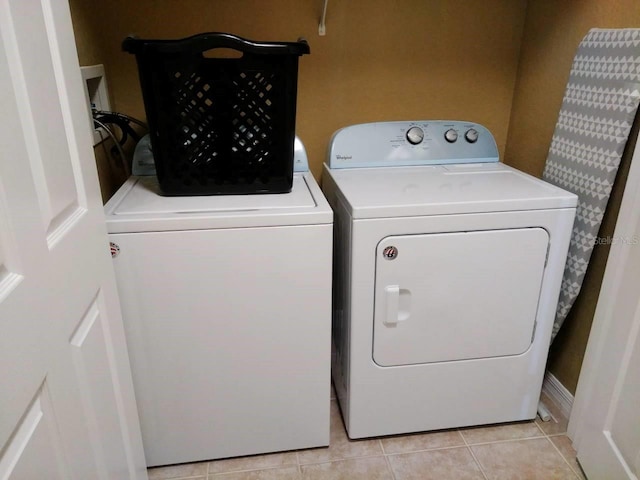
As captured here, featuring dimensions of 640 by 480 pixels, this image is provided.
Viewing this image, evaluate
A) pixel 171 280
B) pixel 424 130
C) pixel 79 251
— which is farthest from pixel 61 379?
pixel 424 130

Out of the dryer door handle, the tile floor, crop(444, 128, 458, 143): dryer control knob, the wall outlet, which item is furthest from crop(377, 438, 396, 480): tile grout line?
the wall outlet

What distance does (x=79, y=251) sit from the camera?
0.88m

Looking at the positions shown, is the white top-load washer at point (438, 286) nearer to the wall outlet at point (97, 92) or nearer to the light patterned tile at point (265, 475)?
the light patterned tile at point (265, 475)

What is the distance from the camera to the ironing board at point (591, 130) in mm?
1314

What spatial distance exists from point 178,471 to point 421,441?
2.73 ft

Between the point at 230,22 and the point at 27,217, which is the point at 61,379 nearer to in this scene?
the point at 27,217

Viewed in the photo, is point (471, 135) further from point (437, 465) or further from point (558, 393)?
point (437, 465)

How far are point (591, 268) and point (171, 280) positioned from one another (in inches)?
52.1

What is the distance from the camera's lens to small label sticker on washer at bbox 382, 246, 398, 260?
1356 millimetres

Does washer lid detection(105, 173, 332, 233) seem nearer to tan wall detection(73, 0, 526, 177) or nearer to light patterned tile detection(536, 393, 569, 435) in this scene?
tan wall detection(73, 0, 526, 177)

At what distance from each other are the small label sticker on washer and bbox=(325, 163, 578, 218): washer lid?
0.10m

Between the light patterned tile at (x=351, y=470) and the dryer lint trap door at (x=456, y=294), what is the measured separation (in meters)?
0.35

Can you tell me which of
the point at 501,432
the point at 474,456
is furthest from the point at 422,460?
the point at 501,432

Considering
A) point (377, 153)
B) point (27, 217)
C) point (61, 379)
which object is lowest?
point (61, 379)
